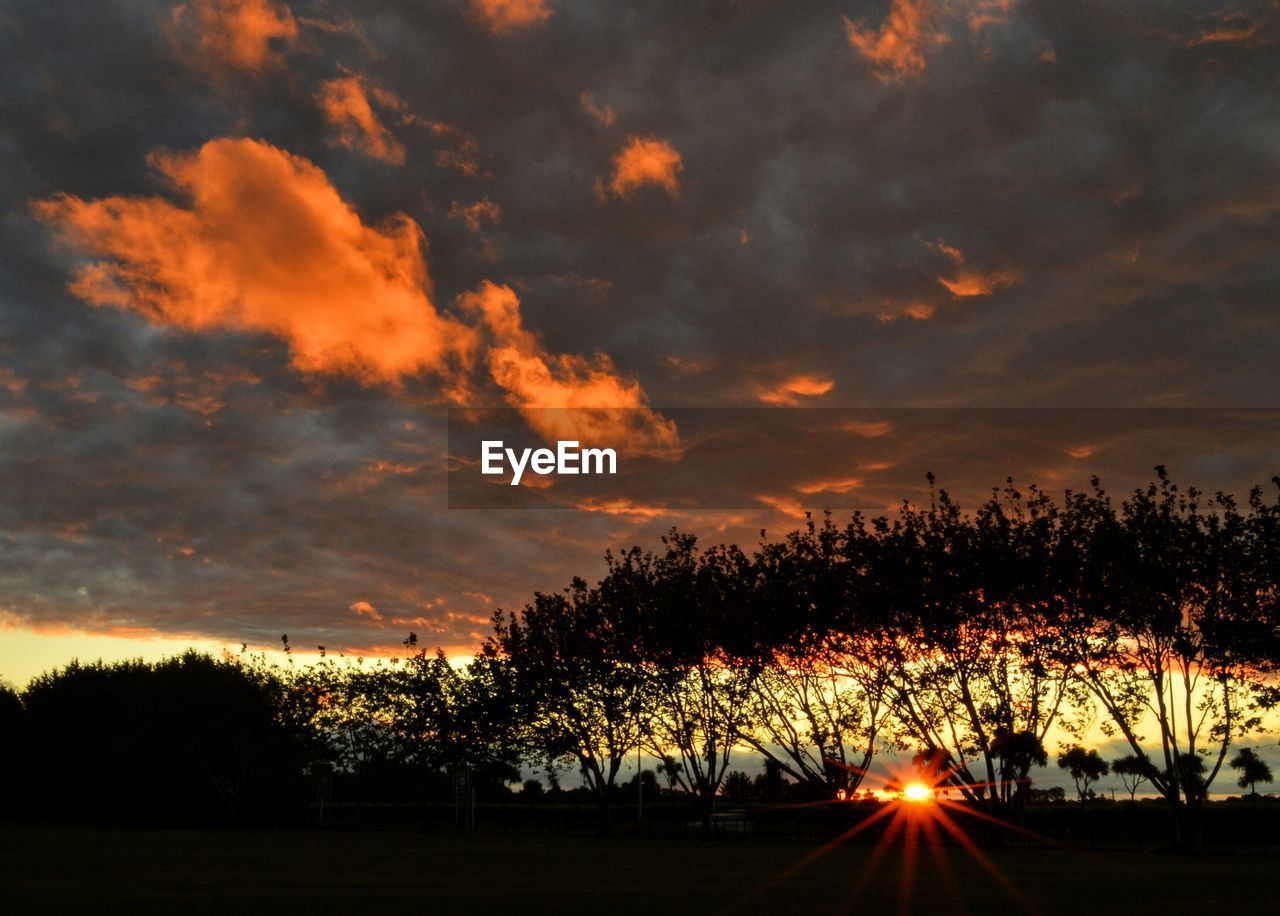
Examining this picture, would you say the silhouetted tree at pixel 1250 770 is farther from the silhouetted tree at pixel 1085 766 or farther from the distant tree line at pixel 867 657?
the distant tree line at pixel 867 657

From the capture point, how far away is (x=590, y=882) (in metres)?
26.8

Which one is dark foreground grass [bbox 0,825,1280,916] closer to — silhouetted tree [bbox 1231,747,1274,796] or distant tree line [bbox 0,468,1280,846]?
distant tree line [bbox 0,468,1280,846]

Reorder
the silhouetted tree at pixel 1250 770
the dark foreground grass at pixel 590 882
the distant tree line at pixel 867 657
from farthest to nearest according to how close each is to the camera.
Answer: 1. the silhouetted tree at pixel 1250 770
2. the distant tree line at pixel 867 657
3. the dark foreground grass at pixel 590 882

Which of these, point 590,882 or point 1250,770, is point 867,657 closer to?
point 590,882

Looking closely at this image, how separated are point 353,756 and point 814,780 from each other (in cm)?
4246

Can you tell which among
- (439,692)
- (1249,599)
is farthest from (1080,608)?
(439,692)

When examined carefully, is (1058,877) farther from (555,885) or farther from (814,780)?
(814,780)

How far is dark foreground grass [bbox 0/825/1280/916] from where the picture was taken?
20297mm

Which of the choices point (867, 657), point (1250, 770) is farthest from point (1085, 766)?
point (867, 657)

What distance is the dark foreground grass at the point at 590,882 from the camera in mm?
20297

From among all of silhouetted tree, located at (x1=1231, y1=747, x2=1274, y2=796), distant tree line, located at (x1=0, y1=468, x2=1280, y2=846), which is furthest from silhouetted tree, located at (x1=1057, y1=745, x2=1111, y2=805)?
distant tree line, located at (x1=0, y1=468, x2=1280, y2=846)

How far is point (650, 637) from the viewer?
6262 cm

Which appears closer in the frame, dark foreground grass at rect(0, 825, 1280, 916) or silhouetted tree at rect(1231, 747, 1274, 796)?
dark foreground grass at rect(0, 825, 1280, 916)

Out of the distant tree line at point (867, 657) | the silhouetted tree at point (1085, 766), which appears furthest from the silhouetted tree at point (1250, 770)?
the distant tree line at point (867, 657)
